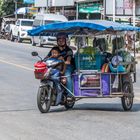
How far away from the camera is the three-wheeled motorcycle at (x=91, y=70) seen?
12.4 meters

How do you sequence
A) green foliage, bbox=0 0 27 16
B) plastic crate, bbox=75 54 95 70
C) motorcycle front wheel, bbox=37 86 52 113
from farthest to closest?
green foliage, bbox=0 0 27 16
plastic crate, bbox=75 54 95 70
motorcycle front wheel, bbox=37 86 52 113

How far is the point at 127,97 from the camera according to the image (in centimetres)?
1292

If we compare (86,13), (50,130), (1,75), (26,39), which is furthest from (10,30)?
(50,130)

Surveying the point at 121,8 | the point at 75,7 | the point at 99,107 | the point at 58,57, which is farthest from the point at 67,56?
the point at 75,7

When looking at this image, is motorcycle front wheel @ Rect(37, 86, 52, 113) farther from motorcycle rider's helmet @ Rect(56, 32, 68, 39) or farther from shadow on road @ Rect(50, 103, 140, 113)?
motorcycle rider's helmet @ Rect(56, 32, 68, 39)

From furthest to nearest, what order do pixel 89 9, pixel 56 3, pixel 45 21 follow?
pixel 56 3
pixel 89 9
pixel 45 21

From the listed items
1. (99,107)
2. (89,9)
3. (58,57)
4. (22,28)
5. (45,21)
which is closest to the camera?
(58,57)

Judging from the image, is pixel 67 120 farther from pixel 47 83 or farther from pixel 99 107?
pixel 99 107

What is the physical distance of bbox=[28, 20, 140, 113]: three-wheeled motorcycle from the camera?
1241 centimetres

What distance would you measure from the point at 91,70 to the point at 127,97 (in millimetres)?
984

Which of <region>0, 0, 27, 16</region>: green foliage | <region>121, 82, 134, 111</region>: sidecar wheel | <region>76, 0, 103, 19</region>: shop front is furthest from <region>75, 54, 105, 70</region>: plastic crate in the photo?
<region>0, 0, 27, 16</region>: green foliage

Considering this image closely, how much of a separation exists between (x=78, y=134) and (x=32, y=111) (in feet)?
9.98

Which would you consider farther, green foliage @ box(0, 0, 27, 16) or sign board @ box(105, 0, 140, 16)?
green foliage @ box(0, 0, 27, 16)

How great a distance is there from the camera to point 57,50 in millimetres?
12789
